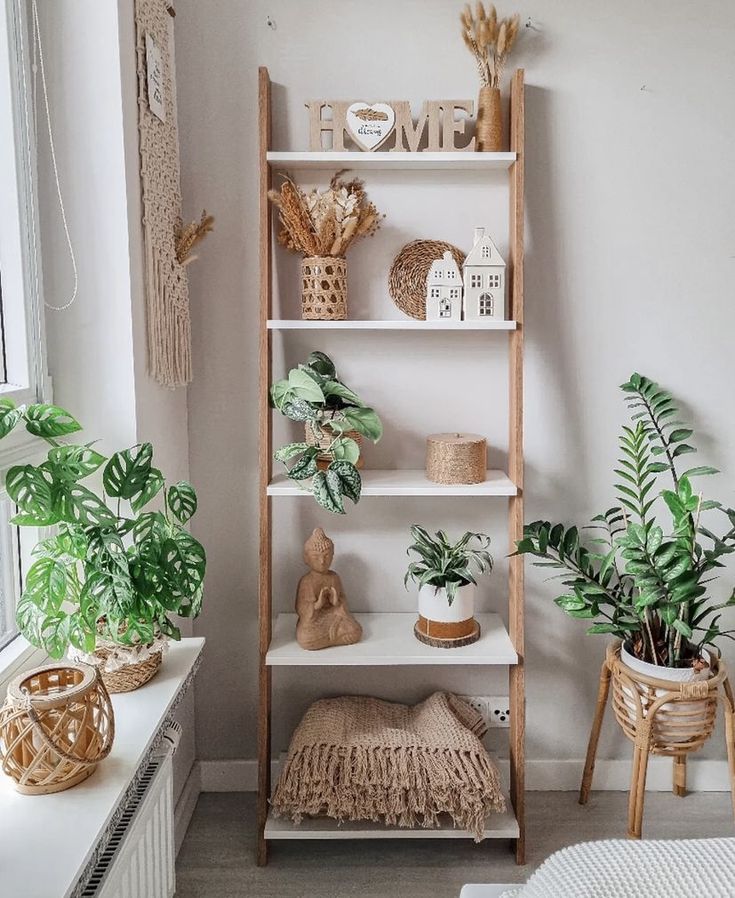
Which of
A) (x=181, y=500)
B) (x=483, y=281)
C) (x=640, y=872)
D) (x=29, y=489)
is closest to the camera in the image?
(x=640, y=872)

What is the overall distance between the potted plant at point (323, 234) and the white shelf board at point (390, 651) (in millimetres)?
850

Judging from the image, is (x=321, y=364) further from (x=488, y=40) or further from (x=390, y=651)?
(x=488, y=40)

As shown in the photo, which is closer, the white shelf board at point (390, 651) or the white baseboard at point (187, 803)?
the white shelf board at point (390, 651)

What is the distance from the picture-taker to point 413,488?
1.99m

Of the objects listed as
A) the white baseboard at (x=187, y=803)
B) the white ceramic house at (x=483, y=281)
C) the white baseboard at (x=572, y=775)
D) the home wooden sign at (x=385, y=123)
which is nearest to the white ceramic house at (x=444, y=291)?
the white ceramic house at (x=483, y=281)

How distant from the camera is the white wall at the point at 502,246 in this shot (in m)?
2.10

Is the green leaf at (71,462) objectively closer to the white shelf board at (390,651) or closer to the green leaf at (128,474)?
the green leaf at (128,474)

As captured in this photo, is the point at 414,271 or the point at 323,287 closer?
the point at 323,287

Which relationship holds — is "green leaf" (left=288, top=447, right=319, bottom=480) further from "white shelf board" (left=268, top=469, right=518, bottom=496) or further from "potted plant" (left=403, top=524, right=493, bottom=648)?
"potted plant" (left=403, top=524, right=493, bottom=648)

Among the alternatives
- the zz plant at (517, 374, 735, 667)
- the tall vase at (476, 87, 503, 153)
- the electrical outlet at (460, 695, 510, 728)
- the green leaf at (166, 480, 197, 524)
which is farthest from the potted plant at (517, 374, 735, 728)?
the green leaf at (166, 480, 197, 524)

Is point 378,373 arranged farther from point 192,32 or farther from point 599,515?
point 192,32

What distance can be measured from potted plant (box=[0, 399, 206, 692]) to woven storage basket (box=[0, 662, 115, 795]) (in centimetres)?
14

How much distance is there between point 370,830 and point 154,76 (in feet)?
6.28

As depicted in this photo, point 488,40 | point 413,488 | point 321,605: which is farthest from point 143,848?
point 488,40
